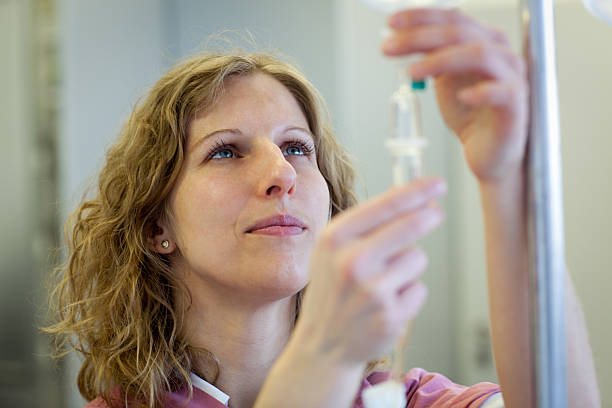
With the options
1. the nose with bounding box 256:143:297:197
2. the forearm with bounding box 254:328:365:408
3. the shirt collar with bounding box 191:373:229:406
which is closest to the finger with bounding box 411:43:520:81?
the forearm with bounding box 254:328:365:408

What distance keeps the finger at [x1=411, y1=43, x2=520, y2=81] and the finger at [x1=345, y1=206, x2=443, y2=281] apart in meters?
0.12

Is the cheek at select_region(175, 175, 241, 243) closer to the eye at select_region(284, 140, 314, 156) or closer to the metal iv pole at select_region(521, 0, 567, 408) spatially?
the eye at select_region(284, 140, 314, 156)

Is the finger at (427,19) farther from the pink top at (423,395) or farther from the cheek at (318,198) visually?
the pink top at (423,395)

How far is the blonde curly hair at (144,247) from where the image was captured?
1.11 metres

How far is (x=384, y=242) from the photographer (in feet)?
1.73

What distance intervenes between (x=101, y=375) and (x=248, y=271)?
14.4 inches

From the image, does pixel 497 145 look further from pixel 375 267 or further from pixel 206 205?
pixel 206 205

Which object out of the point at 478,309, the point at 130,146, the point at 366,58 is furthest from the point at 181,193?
the point at 478,309

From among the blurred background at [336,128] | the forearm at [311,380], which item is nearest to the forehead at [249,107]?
the forearm at [311,380]

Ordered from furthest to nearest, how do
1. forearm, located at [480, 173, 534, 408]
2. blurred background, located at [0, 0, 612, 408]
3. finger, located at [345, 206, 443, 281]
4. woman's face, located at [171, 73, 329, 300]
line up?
blurred background, located at [0, 0, 612, 408], woman's face, located at [171, 73, 329, 300], forearm, located at [480, 173, 534, 408], finger, located at [345, 206, 443, 281]

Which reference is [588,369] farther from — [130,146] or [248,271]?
[130,146]

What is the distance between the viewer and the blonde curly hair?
3.64 ft

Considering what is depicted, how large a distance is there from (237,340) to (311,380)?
0.52m

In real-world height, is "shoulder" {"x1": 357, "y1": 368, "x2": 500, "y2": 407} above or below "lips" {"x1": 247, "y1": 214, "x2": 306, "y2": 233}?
below
